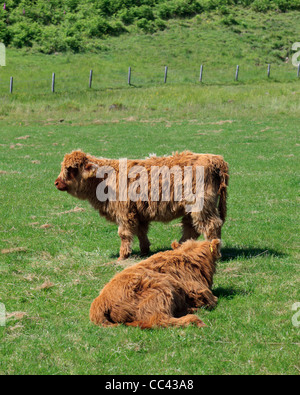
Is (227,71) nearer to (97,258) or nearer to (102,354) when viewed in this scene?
(97,258)

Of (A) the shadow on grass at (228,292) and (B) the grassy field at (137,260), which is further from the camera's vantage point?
(A) the shadow on grass at (228,292)

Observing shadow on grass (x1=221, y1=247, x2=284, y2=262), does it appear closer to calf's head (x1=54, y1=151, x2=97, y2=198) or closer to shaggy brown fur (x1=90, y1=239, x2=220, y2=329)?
shaggy brown fur (x1=90, y1=239, x2=220, y2=329)

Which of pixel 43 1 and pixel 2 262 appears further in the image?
pixel 43 1

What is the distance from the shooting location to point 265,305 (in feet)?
19.9

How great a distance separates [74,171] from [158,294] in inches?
138

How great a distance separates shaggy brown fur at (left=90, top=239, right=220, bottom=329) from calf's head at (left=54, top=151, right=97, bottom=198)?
2636 mm

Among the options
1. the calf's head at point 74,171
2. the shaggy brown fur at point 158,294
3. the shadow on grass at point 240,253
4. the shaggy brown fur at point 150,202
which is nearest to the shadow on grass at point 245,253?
the shadow on grass at point 240,253

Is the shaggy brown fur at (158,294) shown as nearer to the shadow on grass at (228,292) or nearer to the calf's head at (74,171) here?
the shadow on grass at (228,292)

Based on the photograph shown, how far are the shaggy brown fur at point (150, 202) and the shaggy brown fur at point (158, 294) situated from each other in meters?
1.68

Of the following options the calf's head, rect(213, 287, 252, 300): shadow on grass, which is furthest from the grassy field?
the calf's head

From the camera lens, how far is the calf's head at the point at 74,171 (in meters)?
8.21

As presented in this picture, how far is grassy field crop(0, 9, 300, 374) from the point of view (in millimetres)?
4832

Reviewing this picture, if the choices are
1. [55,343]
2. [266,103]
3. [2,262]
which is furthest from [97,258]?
[266,103]

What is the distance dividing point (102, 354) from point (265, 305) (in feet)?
7.38
